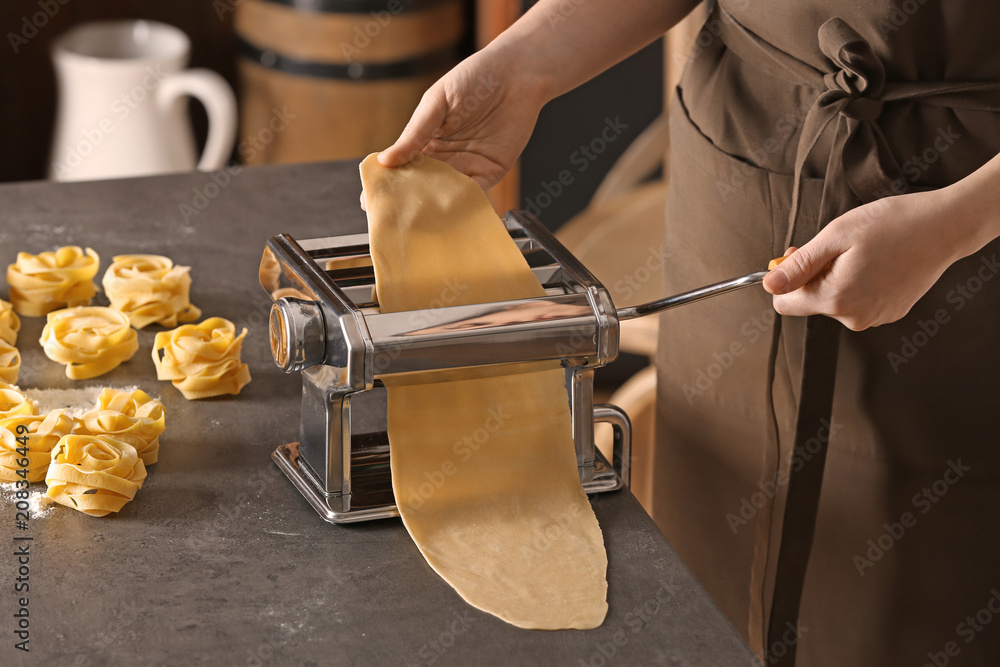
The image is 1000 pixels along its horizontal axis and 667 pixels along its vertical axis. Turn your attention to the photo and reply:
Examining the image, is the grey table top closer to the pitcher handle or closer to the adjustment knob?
the adjustment knob

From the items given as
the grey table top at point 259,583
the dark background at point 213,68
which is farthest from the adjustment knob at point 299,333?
the dark background at point 213,68

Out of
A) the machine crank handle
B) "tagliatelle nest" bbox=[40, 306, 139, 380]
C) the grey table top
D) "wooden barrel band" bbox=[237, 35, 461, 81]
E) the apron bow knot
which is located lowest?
"wooden barrel band" bbox=[237, 35, 461, 81]

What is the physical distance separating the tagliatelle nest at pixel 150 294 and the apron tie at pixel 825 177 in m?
0.56

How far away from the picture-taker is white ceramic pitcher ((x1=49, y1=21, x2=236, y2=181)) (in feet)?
7.01

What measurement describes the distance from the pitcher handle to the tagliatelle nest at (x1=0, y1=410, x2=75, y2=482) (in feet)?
4.38

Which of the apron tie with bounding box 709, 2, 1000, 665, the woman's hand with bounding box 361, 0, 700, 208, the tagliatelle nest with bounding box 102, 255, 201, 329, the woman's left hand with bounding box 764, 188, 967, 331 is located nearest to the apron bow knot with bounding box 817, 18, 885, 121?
the apron tie with bounding box 709, 2, 1000, 665

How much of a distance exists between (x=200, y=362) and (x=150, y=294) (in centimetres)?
12

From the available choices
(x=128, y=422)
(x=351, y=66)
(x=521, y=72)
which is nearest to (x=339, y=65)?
(x=351, y=66)

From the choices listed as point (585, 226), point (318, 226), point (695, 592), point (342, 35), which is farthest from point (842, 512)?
point (342, 35)

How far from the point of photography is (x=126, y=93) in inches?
84.2

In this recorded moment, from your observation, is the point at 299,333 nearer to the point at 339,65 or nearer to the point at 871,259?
the point at 871,259

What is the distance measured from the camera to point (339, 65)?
2111 millimetres

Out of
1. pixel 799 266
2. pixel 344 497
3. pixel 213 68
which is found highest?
pixel 799 266

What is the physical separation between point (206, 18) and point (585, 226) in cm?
110
